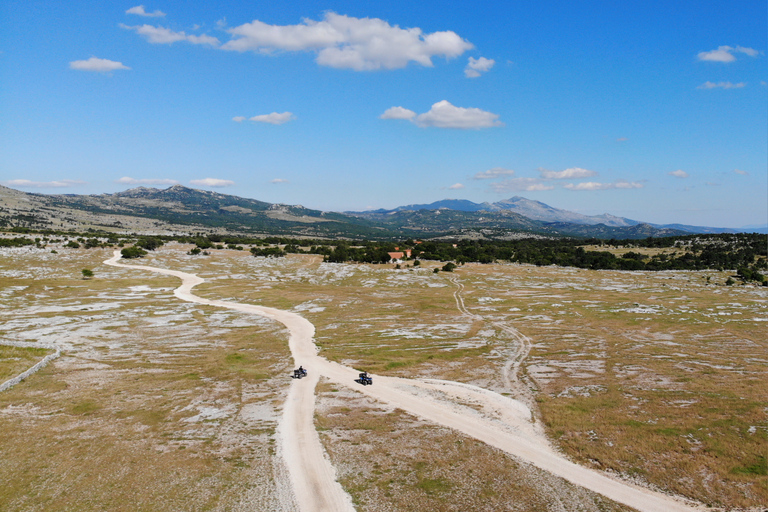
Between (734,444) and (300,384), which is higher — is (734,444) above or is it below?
above

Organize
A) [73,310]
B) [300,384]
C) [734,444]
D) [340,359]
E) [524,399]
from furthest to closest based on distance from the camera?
[73,310] → [340,359] → [300,384] → [524,399] → [734,444]

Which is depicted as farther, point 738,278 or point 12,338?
point 738,278

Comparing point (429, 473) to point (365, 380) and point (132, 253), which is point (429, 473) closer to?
point (365, 380)

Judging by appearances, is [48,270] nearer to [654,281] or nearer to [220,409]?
[220,409]

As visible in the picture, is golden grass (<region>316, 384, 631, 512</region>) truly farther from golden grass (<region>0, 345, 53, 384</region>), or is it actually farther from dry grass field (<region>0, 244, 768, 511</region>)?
golden grass (<region>0, 345, 53, 384</region>)

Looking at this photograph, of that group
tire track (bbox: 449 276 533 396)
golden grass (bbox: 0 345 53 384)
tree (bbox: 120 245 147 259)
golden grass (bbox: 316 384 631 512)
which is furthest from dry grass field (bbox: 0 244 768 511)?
tree (bbox: 120 245 147 259)

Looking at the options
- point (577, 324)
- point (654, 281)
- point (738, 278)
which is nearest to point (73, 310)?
point (577, 324)
